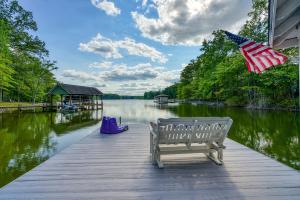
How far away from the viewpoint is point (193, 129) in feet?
12.5

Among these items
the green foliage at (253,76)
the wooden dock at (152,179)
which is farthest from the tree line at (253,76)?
the wooden dock at (152,179)

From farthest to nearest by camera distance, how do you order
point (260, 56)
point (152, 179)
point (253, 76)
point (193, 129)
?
point (253, 76), point (193, 129), point (260, 56), point (152, 179)

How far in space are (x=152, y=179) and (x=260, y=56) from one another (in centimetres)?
293

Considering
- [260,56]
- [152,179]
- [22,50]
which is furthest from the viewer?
[22,50]

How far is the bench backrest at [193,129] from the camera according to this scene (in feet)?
12.2

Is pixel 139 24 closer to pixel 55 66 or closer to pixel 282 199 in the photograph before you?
pixel 282 199

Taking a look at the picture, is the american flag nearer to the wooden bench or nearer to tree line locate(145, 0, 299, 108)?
the wooden bench

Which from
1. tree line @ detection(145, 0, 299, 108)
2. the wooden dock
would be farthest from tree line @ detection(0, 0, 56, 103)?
tree line @ detection(145, 0, 299, 108)

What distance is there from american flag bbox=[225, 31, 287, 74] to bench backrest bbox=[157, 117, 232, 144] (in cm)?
118

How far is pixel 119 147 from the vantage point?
5.39 meters

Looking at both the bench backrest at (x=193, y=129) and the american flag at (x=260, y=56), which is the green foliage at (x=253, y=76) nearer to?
the american flag at (x=260, y=56)

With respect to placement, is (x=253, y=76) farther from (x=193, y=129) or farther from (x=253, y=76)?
(x=193, y=129)

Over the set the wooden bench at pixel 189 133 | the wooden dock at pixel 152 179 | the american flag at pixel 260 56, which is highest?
the american flag at pixel 260 56

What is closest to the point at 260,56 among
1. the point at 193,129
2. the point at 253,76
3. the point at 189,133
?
the point at 193,129
